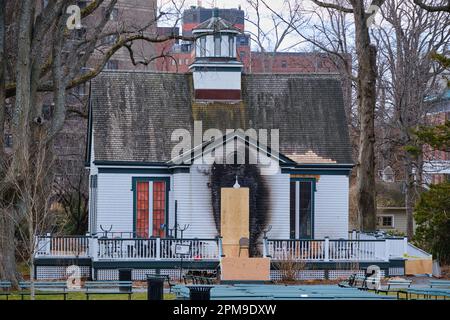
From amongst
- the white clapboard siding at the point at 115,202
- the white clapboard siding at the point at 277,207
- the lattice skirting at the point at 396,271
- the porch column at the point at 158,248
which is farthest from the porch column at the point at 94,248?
the lattice skirting at the point at 396,271

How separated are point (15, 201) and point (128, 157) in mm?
7934

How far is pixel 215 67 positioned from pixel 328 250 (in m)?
8.78

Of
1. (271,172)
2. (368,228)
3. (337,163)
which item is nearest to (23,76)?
(271,172)

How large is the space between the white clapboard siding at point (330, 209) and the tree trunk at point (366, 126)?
83.9 inches

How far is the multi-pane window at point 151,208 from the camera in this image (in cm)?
→ 4069

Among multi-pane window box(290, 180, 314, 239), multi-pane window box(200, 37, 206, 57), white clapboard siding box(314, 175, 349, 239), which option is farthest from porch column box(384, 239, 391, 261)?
multi-pane window box(200, 37, 206, 57)

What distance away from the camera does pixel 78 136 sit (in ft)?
198

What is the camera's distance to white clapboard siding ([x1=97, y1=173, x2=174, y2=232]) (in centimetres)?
4050

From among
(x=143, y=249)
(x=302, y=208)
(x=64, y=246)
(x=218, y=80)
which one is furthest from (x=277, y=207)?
(x=64, y=246)

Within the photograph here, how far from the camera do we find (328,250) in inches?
1517

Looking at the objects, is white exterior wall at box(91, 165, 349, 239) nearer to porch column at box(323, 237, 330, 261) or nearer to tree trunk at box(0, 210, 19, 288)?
porch column at box(323, 237, 330, 261)

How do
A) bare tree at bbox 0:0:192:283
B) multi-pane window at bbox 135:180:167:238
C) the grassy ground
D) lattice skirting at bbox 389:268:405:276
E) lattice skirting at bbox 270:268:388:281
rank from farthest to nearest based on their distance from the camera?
multi-pane window at bbox 135:180:167:238 → lattice skirting at bbox 389:268:405:276 → lattice skirting at bbox 270:268:388:281 → bare tree at bbox 0:0:192:283 → the grassy ground

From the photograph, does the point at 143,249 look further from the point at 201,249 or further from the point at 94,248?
the point at 201,249

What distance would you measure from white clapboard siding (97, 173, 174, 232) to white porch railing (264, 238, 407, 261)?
444 centimetres
